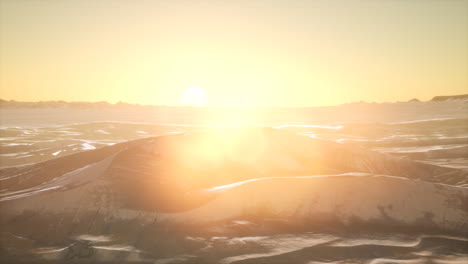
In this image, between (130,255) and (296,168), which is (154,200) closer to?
(130,255)

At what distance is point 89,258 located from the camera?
215cm

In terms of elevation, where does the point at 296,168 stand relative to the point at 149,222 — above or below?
above

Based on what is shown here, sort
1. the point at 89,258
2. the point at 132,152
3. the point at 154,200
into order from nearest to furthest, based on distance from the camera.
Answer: the point at 89,258 < the point at 154,200 < the point at 132,152

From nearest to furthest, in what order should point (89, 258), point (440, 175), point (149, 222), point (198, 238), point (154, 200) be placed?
point (89, 258) < point (198, 238) < point (149, 222) < point (154, 200) < point (440, 175)

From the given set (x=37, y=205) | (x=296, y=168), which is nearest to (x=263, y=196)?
(x=296, y=168)

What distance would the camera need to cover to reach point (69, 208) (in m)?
2.73

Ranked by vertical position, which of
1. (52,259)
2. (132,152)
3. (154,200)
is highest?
(132,152)

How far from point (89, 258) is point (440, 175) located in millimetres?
3258

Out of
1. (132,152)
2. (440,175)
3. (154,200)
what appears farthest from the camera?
(440,175)

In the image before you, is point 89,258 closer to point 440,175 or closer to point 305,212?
point 305,212

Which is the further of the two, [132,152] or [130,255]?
[132,152]

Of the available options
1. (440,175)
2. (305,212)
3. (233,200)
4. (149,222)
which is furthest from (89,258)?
(440,175)

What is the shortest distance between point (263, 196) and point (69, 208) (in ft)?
4.33

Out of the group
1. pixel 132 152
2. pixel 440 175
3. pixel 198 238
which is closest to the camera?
pixel 198 238
